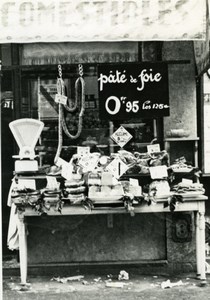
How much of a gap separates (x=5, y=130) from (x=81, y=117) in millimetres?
1188

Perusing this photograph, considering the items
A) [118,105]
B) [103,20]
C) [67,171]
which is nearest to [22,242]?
[67,171]

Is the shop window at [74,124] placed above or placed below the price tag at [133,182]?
above

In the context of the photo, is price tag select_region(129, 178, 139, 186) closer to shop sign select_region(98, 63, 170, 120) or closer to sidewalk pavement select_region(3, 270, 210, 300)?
shop sign select_region(98, 63, 170, 120)

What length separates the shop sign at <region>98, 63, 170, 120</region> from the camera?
792 cm

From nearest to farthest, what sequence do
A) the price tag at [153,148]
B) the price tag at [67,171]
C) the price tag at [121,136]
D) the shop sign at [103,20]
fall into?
the shop sign at [103,20] < the price tag at [67,171] < the price tag at [153,148] < the price tag at [121,136]

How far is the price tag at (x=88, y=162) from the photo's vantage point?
7.89m

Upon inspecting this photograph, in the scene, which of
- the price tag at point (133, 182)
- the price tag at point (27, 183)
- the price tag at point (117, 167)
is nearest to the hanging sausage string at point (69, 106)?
the price tag at point (27, 183)

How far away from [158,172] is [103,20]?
87.7 inches

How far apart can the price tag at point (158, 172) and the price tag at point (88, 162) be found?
75cm

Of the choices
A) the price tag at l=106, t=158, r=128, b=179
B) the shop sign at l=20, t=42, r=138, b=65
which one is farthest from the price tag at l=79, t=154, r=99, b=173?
the shop sign at l=20, t=42, r=138, b=65

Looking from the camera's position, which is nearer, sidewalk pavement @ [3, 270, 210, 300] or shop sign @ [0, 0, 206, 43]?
shop sign @ [0, 0, 206, 43]

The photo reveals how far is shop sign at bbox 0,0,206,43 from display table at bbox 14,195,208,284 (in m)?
2.18

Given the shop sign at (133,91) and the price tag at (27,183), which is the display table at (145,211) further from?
the shop sign at (133,91)

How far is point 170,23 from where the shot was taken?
661 cm
